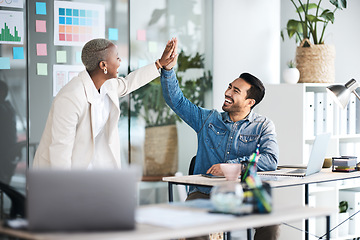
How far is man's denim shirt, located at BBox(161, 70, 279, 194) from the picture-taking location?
364 centimetres

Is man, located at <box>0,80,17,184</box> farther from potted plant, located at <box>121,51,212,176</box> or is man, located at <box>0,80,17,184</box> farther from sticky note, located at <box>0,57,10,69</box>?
potted plant, located at <box>121,51,212,176</box>

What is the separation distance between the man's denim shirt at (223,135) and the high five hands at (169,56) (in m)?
0.06

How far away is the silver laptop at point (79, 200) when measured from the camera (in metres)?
1.87

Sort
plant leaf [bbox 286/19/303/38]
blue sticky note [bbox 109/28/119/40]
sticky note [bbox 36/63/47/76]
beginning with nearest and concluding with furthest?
sticky note [bbox 36/63/47/76], blue sticky note [bbox 109/28/119/40], plant leaf [bbox 286/19/303/38]

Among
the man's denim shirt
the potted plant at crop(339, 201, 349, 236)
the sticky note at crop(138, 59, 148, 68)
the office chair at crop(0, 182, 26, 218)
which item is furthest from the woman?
the potted plant at crop(339, 201, 349, 236)

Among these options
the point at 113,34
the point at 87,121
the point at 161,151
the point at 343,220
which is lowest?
the point at 343,220

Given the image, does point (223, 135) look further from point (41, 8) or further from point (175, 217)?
point (175, 217)

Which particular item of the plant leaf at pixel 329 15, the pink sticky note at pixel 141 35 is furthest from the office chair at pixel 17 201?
the plant leaf at pixel 329 15

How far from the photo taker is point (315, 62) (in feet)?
Result: 16.4

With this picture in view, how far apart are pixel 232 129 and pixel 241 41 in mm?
1539

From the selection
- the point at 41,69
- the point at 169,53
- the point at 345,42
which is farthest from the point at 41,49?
the point at 345,42

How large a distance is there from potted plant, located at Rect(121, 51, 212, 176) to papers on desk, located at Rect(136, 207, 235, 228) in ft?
7.63

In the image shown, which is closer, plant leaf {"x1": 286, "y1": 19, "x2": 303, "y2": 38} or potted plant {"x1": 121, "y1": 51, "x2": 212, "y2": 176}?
potted plant {"x1": 121, "y1": 51, "x2": 212, "y2": 176}

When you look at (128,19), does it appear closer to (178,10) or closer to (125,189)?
(178,10)
